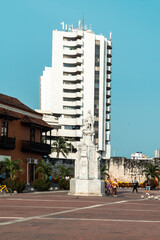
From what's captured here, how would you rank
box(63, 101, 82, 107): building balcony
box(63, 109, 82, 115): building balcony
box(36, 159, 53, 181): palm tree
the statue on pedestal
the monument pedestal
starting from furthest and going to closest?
box(63, 101, 82, 107): building balcony
box(63, 109, 82, 115): building balcony
box(36, 159, 53, 181): palm tree
the statue on pedestal
the monument pedestal

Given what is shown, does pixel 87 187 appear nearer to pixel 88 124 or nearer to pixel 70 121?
pixel 88 124

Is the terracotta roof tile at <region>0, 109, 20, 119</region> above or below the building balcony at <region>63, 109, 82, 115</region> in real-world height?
below

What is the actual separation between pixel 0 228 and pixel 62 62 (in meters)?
99.6

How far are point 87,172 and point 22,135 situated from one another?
62.3ft

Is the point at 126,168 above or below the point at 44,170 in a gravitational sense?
below

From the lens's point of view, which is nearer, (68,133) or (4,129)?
(4,129)

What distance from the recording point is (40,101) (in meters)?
135

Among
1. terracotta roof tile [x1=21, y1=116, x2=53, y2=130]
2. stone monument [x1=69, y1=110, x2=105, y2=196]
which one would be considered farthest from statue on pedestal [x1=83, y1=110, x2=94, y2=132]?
terracotta roof tile [x1=21, y1=116, x2=53, y2=130]

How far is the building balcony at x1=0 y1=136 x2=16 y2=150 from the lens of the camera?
45.0 meters

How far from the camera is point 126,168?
75.1 m

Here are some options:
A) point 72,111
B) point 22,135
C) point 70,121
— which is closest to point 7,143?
point 22,135

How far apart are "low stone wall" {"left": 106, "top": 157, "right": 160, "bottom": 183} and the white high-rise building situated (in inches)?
1254

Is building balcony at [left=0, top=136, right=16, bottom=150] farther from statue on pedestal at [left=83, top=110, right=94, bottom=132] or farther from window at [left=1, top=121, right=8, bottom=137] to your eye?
statue on pedestal at [left=83, top=110, right=94, bottom=132]

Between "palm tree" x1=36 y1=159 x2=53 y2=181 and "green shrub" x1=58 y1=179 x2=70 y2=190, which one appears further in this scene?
"green shrub" x1=58 y1=179 x2=70 y2=190
